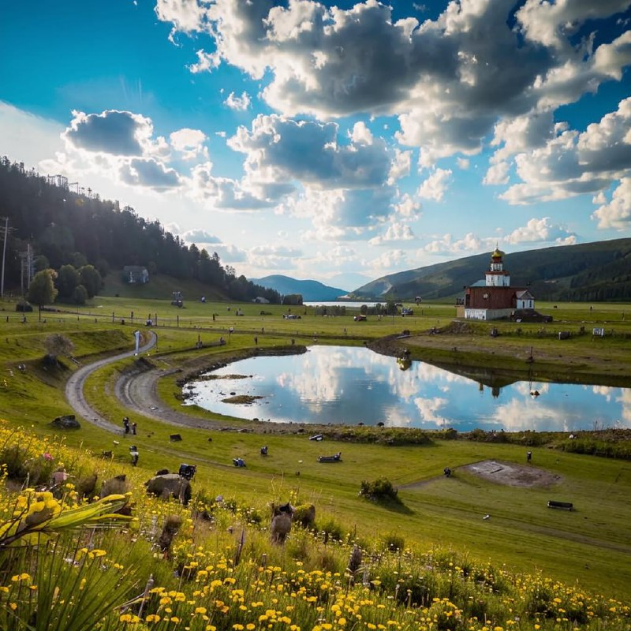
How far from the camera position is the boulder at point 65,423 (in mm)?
40500

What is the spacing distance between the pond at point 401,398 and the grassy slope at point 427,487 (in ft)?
44.4

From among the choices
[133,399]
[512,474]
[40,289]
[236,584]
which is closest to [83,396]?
[133,399]

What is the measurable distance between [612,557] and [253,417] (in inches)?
1748

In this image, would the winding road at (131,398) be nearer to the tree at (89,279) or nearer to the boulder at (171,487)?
the boulder at (171,487)

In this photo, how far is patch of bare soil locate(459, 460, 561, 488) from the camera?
124ft

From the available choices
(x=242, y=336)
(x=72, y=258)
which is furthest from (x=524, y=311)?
(x=72, y=258)

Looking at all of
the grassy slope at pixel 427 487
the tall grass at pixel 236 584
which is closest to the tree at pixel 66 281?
the grassy slope at pixel 427 487

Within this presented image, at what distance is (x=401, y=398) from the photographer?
73750 mm

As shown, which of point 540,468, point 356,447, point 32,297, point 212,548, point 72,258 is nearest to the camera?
point 212,548

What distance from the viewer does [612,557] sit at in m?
24.3

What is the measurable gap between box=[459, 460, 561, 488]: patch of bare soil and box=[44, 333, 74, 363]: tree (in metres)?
59.8

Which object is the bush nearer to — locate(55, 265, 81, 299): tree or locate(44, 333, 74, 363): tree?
locate(44, 333, 74, 363): tree

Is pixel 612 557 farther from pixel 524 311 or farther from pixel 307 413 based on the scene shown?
pixel 524 311

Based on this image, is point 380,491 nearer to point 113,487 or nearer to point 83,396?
point 113,487
